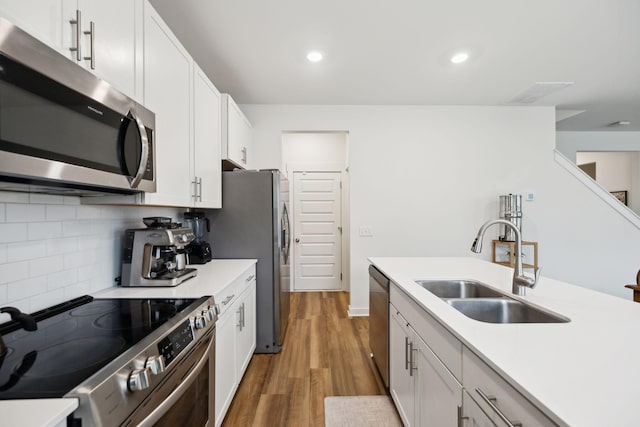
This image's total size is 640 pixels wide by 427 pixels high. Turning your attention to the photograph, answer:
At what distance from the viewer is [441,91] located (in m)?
3.27

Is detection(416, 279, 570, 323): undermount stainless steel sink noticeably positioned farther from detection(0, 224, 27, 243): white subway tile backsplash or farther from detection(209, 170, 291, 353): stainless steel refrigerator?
detection(0, 224, 27, 243): white subway tile backsplash

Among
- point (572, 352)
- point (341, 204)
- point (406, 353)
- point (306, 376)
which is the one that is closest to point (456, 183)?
point (341, 204)

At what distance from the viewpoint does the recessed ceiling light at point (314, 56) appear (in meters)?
2.47

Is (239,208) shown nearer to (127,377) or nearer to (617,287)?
(127,377)

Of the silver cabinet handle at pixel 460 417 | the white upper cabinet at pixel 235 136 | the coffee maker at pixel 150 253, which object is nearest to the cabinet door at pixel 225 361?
the coffee maker at pixel 150 253

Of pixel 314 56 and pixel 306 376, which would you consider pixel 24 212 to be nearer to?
pixel 306 376

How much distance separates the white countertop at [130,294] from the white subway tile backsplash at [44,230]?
1.30 feet

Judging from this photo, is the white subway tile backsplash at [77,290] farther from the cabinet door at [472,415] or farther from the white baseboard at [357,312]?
the white baseboard at [357,312]

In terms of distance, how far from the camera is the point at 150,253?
5.31 ft

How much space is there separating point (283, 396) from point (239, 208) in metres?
1.56

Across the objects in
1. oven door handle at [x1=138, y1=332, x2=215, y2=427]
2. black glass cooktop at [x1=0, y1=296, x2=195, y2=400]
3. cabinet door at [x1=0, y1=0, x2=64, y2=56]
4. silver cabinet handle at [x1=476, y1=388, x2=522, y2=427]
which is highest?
cabinet door at [x1=0, y1=0, x2=64, y2=56]

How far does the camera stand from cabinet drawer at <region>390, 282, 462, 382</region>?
1.01 metres

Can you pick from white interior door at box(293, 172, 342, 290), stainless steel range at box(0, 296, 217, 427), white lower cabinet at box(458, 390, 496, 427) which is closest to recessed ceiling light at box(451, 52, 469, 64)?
white interior door at box(293, 172, 342, 290)

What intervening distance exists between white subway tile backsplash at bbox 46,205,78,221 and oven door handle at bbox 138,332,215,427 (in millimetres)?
919
